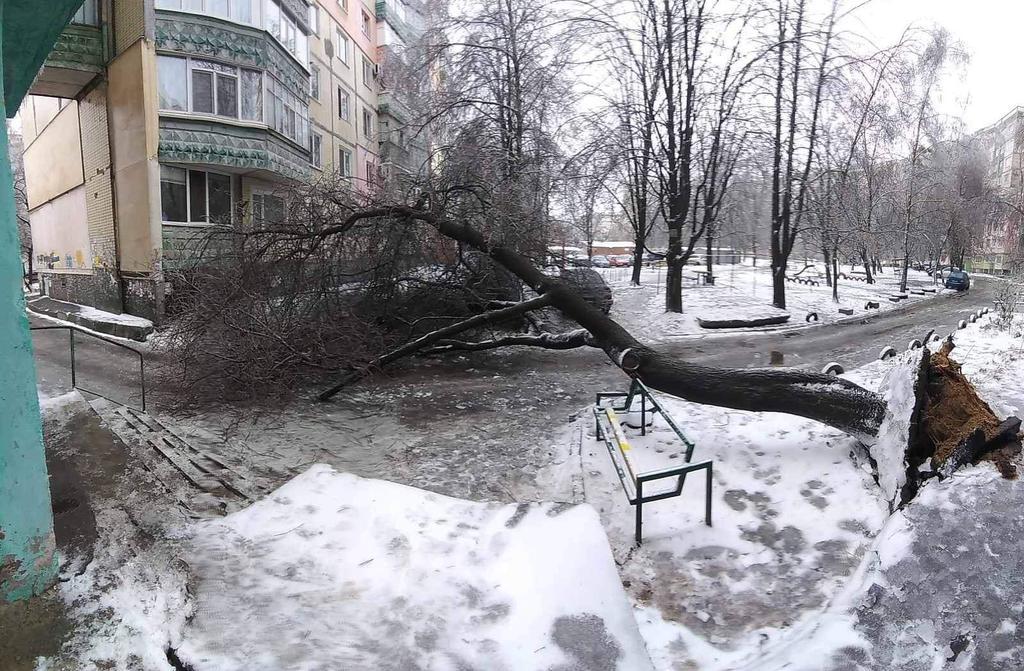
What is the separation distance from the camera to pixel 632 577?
397cm

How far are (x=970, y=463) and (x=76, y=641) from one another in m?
5.00

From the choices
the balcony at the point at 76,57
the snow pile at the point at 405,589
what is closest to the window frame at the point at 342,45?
the balcony at the point at 76,57

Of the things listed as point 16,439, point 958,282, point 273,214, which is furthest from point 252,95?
point 958,282

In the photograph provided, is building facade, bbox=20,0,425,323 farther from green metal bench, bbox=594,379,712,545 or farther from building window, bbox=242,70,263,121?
green metal bench, bbox=594,379,712,545

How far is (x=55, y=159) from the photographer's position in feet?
63.3

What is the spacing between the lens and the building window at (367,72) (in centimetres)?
2823

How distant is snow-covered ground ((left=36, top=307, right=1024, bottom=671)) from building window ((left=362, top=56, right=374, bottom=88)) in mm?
27614

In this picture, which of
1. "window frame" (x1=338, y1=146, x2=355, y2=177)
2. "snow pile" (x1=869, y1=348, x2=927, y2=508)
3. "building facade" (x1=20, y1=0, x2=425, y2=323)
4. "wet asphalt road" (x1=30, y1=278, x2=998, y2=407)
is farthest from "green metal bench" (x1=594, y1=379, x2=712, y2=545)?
"window frame" (x1=338, y1=146, x2=355, y2=177)

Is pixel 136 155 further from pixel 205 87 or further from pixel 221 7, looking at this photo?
pixel 221 7

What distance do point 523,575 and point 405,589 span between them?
0.68 metres

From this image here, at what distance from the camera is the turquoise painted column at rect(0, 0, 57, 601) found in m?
2.56

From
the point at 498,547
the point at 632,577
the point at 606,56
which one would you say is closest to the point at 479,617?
the point at 498,547

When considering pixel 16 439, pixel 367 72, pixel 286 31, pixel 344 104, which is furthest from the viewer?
pixel 367 72

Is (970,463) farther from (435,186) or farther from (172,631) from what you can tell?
(435,186)
